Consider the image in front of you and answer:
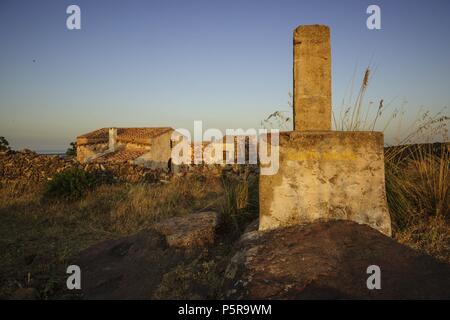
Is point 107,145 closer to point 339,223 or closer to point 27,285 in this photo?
point 27,285

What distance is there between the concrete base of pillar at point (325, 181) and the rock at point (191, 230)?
930mm

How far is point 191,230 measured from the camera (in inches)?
146

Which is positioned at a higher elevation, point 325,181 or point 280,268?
point 325,181

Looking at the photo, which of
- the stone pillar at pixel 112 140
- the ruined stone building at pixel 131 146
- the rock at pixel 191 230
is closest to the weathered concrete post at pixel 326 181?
the rock at pixel 191 230

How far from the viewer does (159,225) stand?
4094 millimetres

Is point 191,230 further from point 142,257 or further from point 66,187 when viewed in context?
point 66,187

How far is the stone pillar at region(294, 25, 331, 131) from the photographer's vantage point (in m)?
3.18

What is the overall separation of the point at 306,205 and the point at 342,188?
1.30 feet

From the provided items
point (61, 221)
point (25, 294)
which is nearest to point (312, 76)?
point (25, 294)

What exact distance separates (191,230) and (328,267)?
185cm

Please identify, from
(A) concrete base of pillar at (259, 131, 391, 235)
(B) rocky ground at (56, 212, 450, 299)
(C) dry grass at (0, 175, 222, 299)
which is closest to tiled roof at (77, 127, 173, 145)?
(C) dry grass at (0, 175, 222, 299)

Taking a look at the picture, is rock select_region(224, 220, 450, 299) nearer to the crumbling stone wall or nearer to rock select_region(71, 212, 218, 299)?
rock select_region(71, 212, 218, 299)

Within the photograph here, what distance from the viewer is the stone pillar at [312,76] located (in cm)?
318

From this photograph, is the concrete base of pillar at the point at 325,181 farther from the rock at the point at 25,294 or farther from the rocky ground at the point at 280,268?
the rock at the point at 25,294
